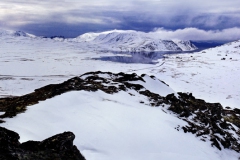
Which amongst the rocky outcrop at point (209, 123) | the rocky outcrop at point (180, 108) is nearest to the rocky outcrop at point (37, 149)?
the rocky outcrop at point (180, 108)

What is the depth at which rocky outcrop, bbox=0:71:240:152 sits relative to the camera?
2000 centimetres

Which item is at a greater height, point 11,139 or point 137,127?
point 11,139

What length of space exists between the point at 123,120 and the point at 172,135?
155 inches

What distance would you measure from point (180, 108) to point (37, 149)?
18545mm

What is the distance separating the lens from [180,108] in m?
24.4

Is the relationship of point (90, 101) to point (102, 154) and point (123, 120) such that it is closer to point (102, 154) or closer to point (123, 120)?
point (123, 120)

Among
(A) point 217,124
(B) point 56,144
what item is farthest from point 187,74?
(B) point 56,144

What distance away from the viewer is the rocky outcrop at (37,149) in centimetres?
734

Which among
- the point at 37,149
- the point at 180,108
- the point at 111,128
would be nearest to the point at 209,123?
the point at 180,108

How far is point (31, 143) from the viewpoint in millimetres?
8594

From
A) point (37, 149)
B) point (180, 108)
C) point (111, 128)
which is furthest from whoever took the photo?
point (180, 108)

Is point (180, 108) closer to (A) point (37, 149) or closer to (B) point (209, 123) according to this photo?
(B) point (209, 123)

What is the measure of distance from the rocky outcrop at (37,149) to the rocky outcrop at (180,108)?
6.49 meters

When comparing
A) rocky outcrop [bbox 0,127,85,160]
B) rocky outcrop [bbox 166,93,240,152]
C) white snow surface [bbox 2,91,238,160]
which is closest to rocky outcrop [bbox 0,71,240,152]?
rocky outcrop [bbox 166,93,240,152]
